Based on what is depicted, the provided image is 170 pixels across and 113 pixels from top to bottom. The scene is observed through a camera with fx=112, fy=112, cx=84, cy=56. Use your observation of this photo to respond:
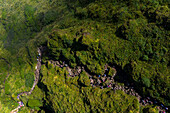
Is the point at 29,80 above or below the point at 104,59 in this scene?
below

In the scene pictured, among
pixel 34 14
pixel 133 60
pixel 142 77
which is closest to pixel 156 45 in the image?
pixel 133 60

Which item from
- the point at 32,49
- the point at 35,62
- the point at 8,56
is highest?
→ the point at 32,49

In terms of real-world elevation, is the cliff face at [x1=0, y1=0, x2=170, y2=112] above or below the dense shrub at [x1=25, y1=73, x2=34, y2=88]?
above

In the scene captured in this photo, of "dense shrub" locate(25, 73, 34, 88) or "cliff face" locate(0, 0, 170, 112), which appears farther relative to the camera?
"dense shrub" locate(25, 73, 34, 88)

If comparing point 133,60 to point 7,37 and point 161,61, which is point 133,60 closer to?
point 161,61

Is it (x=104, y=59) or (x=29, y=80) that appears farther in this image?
(x=29, y=80)

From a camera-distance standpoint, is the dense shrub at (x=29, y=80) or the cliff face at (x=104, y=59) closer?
the cliff face at (x=104, y=59)

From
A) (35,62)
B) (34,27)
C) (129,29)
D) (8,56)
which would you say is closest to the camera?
(129,29)

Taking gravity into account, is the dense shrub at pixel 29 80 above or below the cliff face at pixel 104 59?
below
